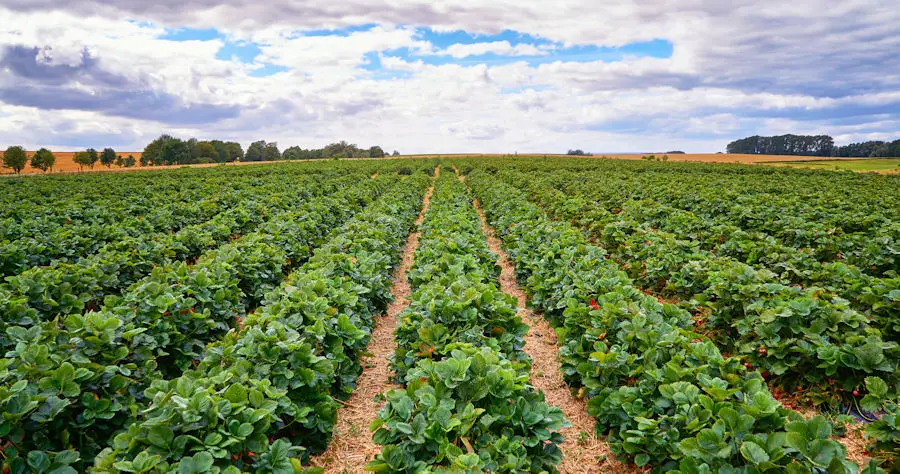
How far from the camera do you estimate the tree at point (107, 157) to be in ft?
335

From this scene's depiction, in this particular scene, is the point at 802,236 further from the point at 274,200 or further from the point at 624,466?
the point at 274,200

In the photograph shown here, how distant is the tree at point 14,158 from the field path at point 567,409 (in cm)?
9940

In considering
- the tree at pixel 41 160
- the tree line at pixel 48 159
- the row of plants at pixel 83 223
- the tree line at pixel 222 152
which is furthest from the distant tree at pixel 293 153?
the row of plants at pixel 83 223

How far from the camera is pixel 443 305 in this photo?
5188mm

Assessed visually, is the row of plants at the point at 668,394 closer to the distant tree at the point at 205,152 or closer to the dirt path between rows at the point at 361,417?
the dirt path between rows at the point at 361,417

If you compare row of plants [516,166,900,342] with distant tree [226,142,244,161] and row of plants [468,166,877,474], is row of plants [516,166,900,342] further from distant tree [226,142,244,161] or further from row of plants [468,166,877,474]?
distant tree [226,142,244,161]

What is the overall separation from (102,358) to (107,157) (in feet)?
409

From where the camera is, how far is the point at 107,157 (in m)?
102

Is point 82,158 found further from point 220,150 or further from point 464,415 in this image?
point 464,415

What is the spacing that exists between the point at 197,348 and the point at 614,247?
9.50m

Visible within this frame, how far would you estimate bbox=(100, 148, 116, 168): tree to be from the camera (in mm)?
102125

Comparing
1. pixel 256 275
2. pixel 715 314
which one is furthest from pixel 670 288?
pixel 256 275

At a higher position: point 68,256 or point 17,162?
point 17,162

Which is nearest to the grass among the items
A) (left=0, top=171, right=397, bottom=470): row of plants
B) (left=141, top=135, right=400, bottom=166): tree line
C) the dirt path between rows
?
the dirt path between rows
